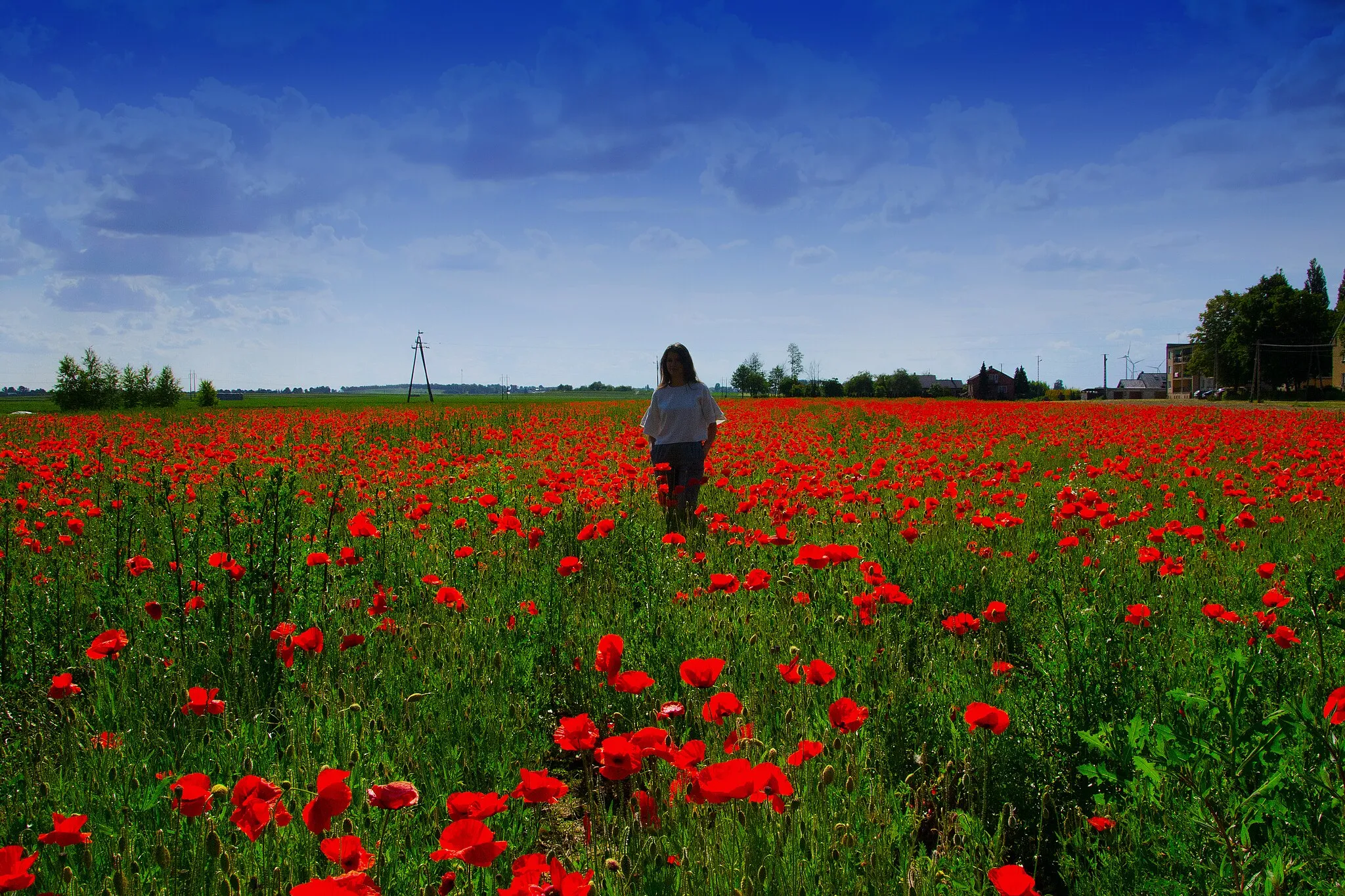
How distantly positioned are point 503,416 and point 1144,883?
20285mm

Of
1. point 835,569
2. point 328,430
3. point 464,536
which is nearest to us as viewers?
point 835,569

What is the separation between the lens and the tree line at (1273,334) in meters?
54.2

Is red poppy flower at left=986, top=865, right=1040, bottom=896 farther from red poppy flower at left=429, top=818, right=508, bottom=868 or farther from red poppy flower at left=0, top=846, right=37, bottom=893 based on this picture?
red poppy flower at left=0, top=846, right=37, bottom=893

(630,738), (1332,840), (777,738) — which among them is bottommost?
(777,738)

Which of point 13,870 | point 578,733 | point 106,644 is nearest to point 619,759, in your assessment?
point 578,733

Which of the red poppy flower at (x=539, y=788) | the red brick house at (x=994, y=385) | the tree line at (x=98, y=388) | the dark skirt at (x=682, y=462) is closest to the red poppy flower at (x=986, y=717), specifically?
the red poppy flower at (x=539, y=788)

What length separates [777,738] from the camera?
8.09 feet

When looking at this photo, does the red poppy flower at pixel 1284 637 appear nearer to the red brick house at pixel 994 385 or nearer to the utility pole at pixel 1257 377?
the utility pole at pixel 1257 377

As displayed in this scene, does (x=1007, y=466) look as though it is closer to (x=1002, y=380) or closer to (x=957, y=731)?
(x=957, y=731)

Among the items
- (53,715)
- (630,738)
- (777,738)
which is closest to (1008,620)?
(777,738)

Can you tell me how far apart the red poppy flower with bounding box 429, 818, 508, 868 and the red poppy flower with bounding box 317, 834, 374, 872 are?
17cm

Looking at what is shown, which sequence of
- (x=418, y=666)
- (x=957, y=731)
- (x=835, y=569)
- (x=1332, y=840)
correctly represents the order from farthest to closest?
(x=835, y=569)
(x=418, y=666)
(x=957, y=731)
(x=1332, y=840)

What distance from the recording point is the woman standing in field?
6.62 meters

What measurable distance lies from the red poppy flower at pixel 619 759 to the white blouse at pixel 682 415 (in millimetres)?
5078
